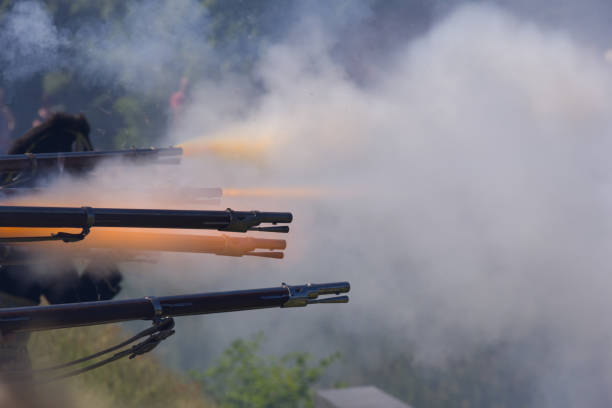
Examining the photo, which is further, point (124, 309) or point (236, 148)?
point (236, 148)

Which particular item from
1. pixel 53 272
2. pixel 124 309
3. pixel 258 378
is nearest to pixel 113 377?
pixel 258 378

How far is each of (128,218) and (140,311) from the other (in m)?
0.44

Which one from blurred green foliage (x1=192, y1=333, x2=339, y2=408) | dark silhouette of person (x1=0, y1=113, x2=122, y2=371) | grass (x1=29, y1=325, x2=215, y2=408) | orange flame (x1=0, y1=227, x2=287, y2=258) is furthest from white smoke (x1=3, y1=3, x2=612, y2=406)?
orange flame (x1=0, y1=227, x2=287, y2=258)

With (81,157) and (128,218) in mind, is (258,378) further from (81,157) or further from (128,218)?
(128,218)

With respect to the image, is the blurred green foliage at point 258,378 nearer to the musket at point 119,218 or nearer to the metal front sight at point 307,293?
the metal front sight at point 307,293

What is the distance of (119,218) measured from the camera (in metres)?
2.79

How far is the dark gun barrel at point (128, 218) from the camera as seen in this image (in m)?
2.49

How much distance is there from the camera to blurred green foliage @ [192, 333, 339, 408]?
34.2ft

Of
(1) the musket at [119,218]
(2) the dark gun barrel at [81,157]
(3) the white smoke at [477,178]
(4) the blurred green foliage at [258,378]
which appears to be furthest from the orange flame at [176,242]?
(4) the blurred green foliage at [258,378]

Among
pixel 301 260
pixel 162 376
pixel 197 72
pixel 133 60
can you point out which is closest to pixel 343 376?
pixel 301 260

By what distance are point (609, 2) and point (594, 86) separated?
5.87ft

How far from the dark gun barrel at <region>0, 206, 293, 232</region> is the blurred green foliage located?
785 centimetres

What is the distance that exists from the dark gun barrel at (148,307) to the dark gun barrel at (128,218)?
35 centimetres

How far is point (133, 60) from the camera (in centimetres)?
1127
